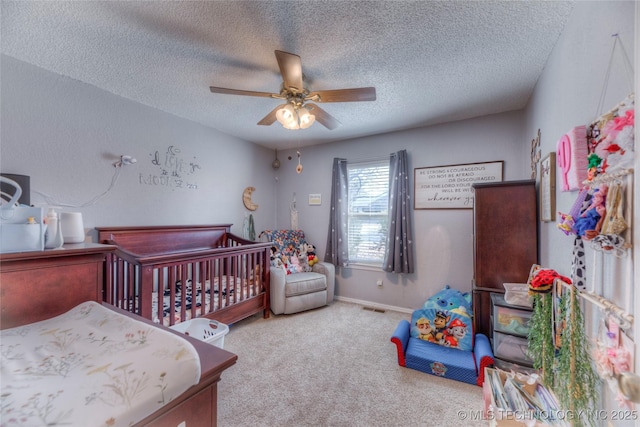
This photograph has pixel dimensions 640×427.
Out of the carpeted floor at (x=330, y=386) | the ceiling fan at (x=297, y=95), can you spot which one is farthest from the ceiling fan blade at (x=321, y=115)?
the carpeted floor at (x=330, y=386)

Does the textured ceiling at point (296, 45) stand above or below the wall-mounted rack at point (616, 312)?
above

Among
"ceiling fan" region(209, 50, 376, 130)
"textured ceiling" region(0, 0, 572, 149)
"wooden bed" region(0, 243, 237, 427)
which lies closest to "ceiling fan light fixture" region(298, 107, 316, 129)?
"ceiling fan" region(209, 50, 376, 130)

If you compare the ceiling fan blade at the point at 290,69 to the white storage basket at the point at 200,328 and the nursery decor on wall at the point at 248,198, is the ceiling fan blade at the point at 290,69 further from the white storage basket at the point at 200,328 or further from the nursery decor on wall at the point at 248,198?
the nursery decor on wall at the point at 248,198

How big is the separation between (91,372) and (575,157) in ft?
6.46

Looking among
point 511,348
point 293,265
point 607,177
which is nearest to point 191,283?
point 293,265

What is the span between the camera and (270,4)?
135 centimetres

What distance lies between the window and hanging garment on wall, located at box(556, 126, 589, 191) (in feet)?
7.20

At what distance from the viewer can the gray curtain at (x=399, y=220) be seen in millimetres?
3137

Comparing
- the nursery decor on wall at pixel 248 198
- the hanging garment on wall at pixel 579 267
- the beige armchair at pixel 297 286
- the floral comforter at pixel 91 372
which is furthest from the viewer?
the nursery decor on wall at pixel 248 198

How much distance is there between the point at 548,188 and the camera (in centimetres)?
165

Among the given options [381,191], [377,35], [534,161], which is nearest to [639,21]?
[377,35]

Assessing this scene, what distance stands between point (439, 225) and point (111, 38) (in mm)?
3386

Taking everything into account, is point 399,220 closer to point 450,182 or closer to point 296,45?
point 450,182

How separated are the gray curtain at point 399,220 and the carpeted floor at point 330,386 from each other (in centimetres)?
88
